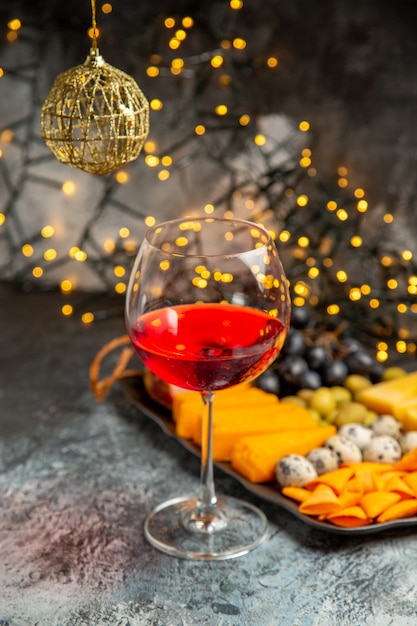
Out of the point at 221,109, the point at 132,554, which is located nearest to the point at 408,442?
the point at 132,554

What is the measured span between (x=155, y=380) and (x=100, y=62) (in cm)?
57

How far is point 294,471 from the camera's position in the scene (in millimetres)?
1150

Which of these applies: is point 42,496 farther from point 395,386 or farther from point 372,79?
point 372,79

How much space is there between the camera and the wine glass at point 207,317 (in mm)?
1003

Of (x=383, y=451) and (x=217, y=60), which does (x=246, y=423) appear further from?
(x=217, y=60)

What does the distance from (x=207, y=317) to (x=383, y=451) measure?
0.35m

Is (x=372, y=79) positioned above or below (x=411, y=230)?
above

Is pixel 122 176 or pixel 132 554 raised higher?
pixel 122 176

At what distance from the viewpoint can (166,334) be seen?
1.02m

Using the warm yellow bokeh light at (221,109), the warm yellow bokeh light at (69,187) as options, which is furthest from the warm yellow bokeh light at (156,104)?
the warm yellow bokeh light at (69,187)

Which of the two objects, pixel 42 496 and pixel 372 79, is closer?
pixel 42 496

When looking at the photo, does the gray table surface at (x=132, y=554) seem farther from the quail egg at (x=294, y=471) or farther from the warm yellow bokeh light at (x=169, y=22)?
the warm yellow bokeh light at (x=169, y=22)

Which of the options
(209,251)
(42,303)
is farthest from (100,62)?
(42,303)

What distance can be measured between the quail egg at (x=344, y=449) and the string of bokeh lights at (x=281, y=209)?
52cm
